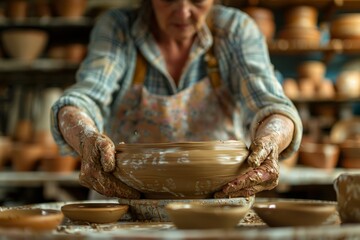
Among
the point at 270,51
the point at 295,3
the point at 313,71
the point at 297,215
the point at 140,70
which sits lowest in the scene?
the point at 313,71

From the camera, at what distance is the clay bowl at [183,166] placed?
1.17 meters

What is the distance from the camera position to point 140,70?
1984 millimetres

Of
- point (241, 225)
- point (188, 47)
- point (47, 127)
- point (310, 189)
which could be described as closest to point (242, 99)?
point (188, 47)

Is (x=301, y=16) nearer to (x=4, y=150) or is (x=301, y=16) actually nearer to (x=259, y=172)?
(x=4, y=150)

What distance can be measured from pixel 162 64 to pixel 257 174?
0.81 m

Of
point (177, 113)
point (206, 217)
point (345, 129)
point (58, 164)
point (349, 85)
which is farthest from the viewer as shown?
point (345, 129)

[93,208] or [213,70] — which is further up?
[213,70]

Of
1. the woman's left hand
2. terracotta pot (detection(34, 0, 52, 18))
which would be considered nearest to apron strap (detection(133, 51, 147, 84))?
the woman's left hand

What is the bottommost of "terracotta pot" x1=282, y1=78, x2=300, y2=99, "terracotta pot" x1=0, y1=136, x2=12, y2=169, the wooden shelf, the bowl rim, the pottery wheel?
"terracotta pot" x1=0, y1=136, x2=12, y2=169

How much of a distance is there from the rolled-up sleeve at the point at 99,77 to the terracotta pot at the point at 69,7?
2.33m

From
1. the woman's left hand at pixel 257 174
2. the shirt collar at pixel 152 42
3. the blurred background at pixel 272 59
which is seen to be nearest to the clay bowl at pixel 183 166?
the woman's left hand at pixel 257 174

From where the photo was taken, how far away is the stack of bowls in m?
4.24

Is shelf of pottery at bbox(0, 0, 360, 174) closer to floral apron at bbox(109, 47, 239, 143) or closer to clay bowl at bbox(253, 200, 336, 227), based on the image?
floral apron at bbox(109, 47, 239, 143)

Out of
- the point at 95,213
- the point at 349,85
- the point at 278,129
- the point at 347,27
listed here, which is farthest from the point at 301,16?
the point at 95,213
